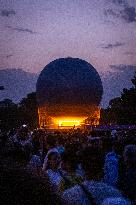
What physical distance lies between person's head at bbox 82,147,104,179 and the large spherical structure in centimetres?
4786

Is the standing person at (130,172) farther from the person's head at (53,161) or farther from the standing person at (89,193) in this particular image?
the standing person at (89,193)

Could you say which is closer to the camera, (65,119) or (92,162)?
(92,162)

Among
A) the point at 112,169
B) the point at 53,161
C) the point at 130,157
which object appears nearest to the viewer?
the point at 130,157

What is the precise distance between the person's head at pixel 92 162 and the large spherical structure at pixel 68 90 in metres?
47.9

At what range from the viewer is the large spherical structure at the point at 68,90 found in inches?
2499

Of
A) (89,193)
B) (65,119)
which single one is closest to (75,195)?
(89,193)

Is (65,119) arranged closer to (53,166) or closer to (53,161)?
(53,161)

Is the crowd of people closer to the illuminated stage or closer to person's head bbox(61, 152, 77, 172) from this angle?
person's head bbox(61, 152, 77, 172)

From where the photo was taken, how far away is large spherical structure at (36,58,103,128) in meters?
63.5

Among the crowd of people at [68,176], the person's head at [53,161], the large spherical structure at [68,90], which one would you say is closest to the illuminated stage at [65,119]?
the large spherical structure at [68,90]

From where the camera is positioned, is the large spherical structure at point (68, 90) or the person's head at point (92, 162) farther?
the large spherical structure at point (68, 90)

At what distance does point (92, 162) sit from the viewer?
47.3 ft

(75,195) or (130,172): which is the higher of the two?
(75,195)

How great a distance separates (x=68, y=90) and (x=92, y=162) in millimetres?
48869
